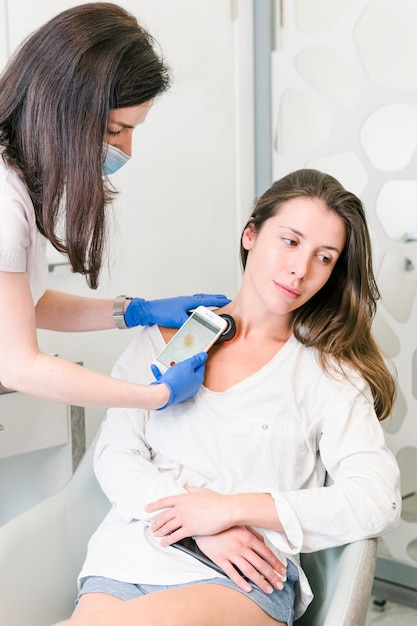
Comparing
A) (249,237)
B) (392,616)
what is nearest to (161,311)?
(249,237)

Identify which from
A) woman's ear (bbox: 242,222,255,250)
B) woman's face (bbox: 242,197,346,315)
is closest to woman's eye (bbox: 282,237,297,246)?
woman's face (bbox: 242,197,346,315)

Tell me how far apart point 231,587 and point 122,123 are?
0.76m

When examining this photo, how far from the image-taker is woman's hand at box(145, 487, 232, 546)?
117cm

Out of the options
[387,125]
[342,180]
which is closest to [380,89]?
[387,125]

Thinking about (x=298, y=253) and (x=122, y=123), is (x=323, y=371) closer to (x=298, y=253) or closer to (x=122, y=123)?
(x=298, y=253)

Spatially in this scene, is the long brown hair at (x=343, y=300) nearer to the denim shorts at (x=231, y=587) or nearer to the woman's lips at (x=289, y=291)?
the woman's lips at (x=289, y=291)

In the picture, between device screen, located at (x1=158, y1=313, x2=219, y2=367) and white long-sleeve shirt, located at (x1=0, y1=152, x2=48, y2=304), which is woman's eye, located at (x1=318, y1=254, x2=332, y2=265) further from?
white long-sleeve shirt, located at (x1=0, y1=152, x2=48, y2=304)

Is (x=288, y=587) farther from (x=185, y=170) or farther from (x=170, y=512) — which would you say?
(x=185, y=170)

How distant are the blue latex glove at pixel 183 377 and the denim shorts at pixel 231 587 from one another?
298mm

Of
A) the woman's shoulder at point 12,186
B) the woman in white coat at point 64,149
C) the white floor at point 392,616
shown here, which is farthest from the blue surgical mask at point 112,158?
the white floor at point 392,616

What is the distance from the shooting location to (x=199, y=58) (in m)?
2.28

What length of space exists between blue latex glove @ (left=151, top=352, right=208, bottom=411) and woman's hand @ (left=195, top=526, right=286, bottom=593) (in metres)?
0.25

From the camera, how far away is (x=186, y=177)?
230 cm

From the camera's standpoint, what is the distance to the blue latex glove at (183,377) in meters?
1.28
